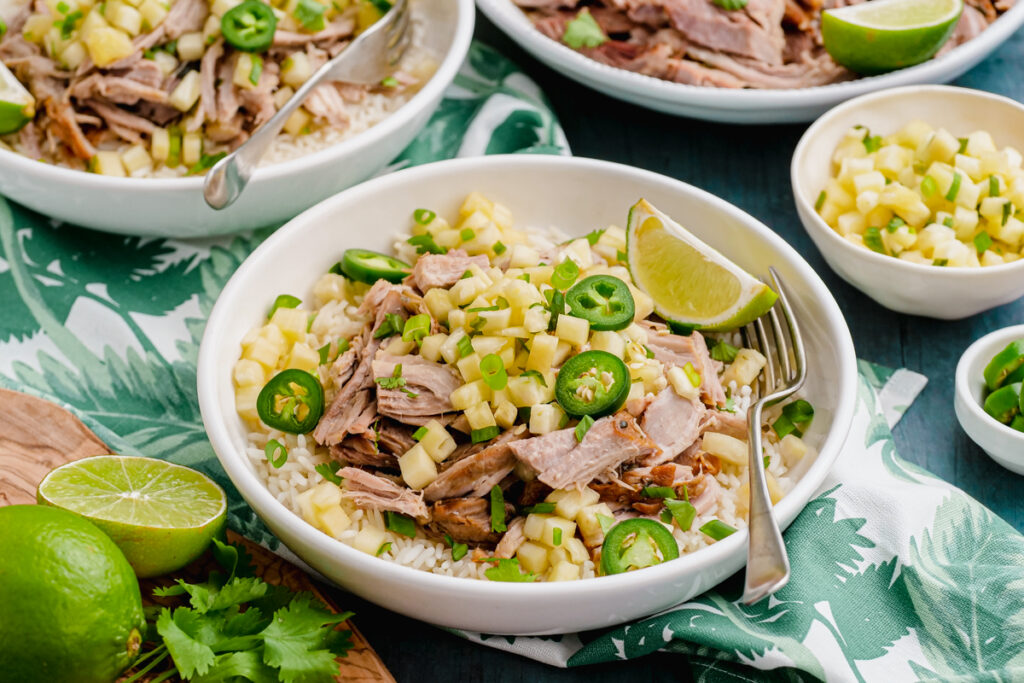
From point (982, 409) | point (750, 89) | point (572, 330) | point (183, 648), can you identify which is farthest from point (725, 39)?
point (183, 648)

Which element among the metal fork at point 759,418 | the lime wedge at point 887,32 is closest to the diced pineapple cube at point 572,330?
the metal fork at point 759,418

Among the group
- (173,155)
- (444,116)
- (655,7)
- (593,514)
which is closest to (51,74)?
(173,155)

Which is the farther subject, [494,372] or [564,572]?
[494,372]

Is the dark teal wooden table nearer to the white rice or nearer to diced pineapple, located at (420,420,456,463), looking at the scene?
the white rice

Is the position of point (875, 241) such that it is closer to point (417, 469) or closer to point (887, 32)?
point (887, 32)

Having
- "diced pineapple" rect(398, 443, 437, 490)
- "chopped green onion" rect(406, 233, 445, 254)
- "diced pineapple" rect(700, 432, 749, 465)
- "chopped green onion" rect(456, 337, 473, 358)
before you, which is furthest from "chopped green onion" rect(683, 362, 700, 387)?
"chopped green onion" rect(406, 233, 445, 254)

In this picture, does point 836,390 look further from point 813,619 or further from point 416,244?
point 416,244
